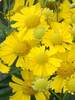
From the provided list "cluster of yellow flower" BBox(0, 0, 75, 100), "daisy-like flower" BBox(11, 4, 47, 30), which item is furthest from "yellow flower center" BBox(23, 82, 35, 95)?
"daisy-like flower" BBox(11, 4, 47, 30)

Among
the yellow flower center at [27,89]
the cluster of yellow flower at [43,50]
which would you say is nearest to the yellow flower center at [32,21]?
the cluster of yellow flower at [43,50]

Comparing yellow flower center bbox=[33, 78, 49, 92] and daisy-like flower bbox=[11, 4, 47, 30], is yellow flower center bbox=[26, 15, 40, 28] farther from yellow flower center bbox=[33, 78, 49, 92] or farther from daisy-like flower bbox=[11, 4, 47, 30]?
yellow flower center bbox=[33, 78, 49, 92]

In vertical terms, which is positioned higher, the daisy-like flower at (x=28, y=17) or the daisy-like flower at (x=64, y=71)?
the daisy-like flower at (x=28, y=17)

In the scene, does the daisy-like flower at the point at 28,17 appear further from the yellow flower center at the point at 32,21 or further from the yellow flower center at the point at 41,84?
the yellow flower center at the point at 41,84

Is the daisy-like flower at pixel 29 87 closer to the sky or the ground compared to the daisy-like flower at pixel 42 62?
closer to the ground

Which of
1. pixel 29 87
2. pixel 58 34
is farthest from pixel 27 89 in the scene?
pixel 58 34

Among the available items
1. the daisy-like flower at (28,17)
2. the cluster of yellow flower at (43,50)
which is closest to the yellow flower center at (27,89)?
the cluster of yellow flower at (43,50)

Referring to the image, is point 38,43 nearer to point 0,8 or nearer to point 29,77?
point 29,77

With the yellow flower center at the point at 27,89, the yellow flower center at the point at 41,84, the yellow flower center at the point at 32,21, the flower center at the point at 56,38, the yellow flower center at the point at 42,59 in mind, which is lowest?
the yellow flower center at the point at 27,89
